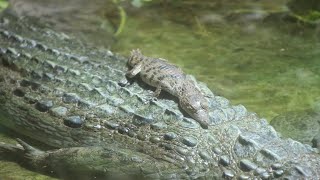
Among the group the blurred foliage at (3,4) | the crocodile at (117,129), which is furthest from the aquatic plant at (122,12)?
the crocodile at (117,129)

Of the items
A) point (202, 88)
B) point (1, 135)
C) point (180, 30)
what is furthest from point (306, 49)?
point (1, 135)

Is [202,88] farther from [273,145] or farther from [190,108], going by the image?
[273,145]

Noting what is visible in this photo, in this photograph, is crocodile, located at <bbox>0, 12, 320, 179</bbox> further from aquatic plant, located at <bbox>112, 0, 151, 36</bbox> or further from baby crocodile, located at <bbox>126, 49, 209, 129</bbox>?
aquatic plant, located at <bbox>112, 0, 151, 36</bbox>

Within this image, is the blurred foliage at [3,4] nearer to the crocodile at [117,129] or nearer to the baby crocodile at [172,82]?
the crocodile at [117,129]

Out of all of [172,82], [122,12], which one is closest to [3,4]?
[122,12]

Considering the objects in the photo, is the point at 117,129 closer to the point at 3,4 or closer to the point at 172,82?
the point at 172,82
